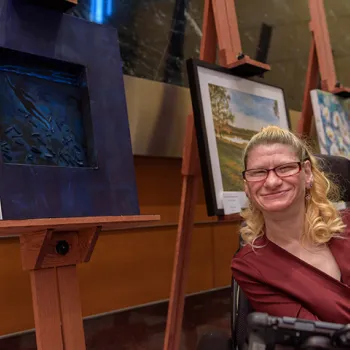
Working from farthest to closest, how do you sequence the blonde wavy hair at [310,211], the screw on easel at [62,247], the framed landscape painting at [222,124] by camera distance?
the framed landscape painting at [222,124] → the screw on easel at [62,247] → the blonde wavy hair at [310,211]

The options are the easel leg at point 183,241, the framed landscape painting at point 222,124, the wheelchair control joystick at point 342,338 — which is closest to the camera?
the wheelchair control joystick at point 342,338

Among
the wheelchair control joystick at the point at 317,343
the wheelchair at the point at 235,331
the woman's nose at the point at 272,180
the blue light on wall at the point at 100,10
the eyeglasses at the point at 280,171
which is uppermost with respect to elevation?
the blue light on wall at the point at 100,10

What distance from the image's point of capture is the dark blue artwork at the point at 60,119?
1.21 metres

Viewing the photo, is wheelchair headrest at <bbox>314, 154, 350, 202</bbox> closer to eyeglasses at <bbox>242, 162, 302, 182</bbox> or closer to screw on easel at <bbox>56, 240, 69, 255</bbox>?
eyeglasses at <bbox>242, 162, 302, 182</bbox>

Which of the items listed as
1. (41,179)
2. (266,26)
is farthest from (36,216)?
(266,26)

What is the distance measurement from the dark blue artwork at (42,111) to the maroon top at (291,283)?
54cm

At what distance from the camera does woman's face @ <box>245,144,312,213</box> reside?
1.13m

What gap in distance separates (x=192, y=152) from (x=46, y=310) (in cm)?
90

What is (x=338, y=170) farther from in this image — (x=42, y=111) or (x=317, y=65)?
(x=317, y=65)

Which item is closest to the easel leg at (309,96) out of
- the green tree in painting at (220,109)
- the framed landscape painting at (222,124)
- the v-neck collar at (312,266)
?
the framed landscape painting at (222,124)

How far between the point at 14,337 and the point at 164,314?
2.65ft

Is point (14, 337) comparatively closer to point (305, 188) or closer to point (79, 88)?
point (79, 88)

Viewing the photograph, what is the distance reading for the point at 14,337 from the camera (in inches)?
83.1

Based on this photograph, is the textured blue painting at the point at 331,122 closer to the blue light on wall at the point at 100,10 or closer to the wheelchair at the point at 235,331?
the blue light on wall at the point at 100,10
